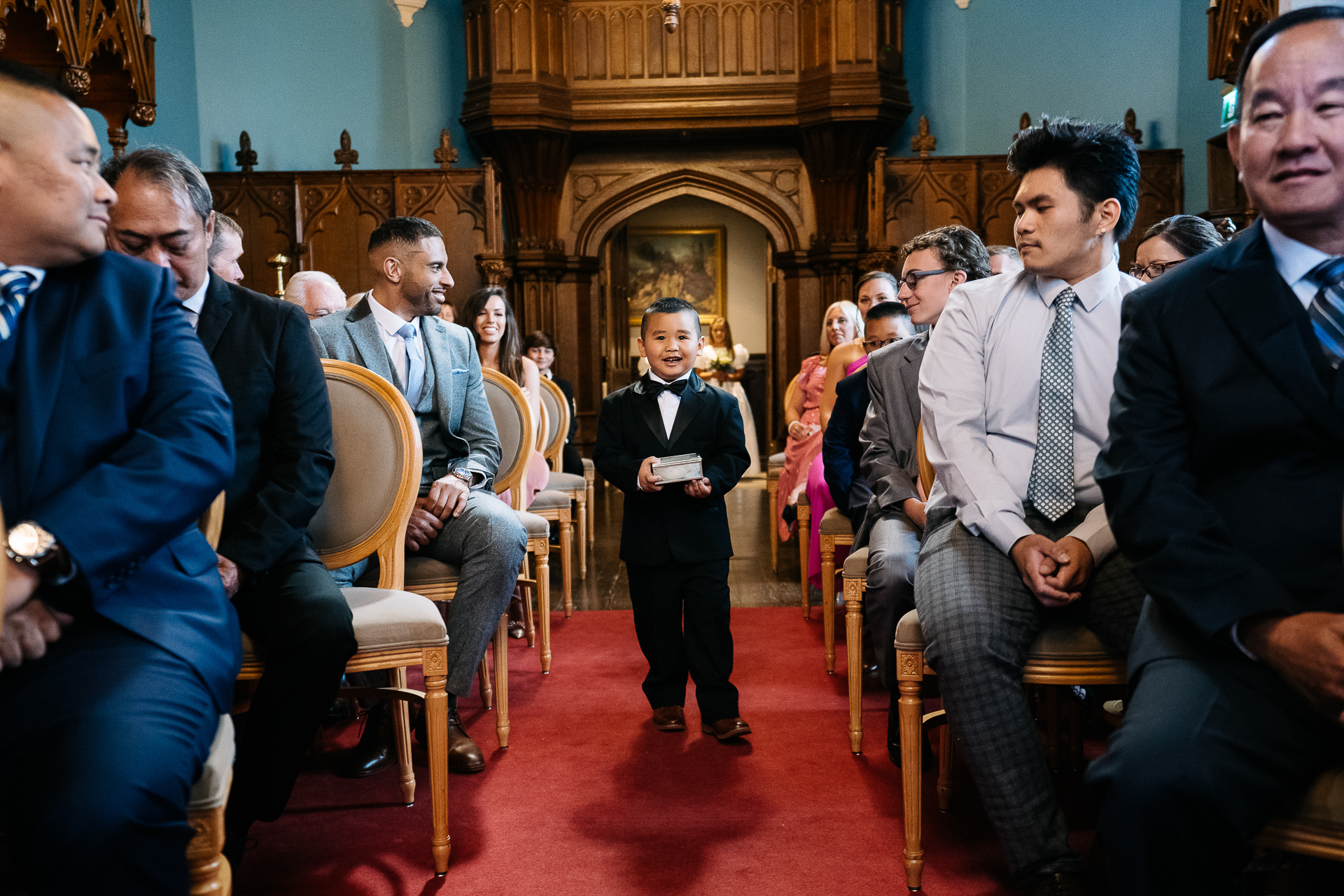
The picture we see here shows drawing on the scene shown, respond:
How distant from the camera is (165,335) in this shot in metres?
1.74

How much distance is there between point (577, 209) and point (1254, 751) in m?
9.47

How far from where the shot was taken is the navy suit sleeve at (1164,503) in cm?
150

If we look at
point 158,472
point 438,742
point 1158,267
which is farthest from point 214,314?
point 1158,267

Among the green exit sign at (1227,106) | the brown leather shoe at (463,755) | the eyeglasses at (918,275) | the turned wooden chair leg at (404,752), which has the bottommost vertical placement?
the brown leather shoe at (463,755)

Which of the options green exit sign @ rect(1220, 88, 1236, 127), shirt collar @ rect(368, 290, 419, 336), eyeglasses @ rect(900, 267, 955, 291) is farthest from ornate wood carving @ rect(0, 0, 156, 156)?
green exit sign @ rect(1220, 88, 1236, 127)

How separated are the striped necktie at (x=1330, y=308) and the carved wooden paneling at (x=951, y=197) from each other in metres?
7.41

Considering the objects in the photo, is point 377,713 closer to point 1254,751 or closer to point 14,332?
point 14,332

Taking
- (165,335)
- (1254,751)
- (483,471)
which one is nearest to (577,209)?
(483,471)

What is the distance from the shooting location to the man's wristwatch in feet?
4.61

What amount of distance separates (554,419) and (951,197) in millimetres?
4840

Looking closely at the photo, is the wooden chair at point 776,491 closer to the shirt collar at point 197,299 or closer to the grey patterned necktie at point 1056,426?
the grey patterned necktie at point 1056,426

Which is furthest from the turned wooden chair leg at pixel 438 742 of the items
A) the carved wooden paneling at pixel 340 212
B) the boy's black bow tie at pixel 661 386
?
the carved wooden paneling at pixel 340 212

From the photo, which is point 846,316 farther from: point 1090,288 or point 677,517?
point 1090,288

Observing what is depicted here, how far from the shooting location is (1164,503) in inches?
64.0
